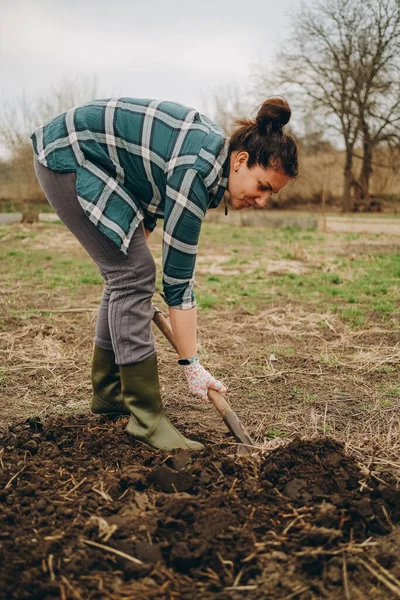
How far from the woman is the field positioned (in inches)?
15.5

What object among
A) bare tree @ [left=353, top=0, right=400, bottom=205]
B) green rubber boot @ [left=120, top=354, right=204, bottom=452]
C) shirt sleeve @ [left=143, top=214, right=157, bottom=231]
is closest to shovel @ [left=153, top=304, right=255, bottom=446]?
green rubber boot @ [left=120, top=354, right=204, bottom=452]

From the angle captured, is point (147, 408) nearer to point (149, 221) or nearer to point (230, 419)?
point (230, 419)

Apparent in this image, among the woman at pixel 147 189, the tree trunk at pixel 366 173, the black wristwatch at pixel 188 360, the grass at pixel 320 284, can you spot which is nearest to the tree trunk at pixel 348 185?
the tree trunk at pixel 366 173

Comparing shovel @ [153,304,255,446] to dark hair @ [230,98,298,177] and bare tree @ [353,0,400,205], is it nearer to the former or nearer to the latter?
dark hair @ [230,98,298,177]

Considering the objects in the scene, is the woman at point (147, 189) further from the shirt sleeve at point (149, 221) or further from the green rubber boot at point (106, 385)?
the green rubber boot at point (106, 385)

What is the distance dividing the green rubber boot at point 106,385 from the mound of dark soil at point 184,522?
0.43m

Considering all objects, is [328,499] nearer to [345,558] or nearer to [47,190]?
[345,558]

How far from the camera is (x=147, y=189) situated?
8.46 ft

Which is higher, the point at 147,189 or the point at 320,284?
the point at 147,189

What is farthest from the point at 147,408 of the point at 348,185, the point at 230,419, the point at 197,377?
the point at 348,185

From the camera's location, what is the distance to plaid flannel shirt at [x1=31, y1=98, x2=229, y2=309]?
237cm

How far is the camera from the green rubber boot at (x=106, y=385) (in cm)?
301

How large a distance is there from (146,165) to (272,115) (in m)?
0.56

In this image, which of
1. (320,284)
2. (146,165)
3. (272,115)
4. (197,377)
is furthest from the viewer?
(320,284)
